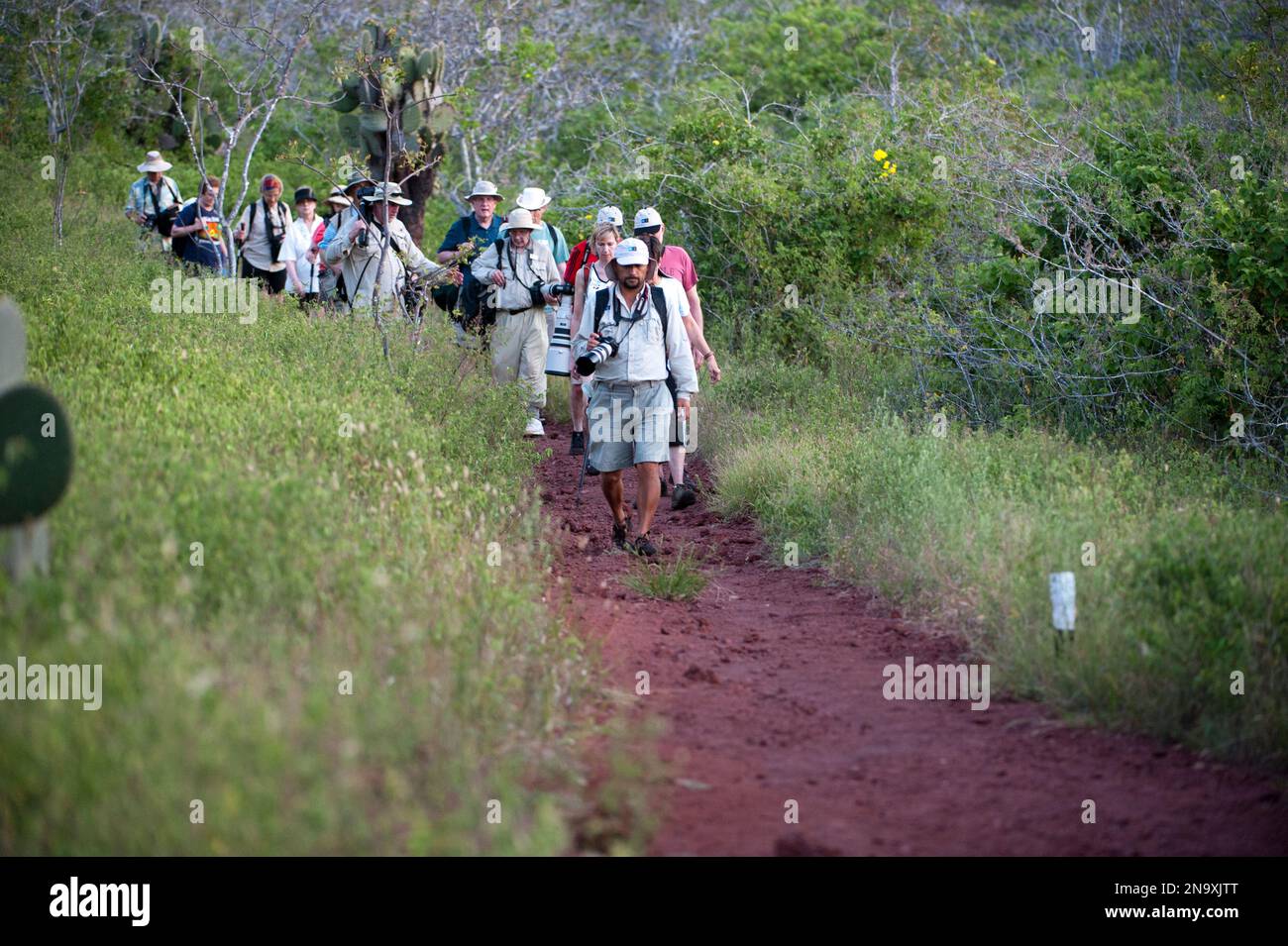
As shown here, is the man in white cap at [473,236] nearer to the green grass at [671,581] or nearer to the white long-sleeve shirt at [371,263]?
the white long-sleeve shirt at [371,263]

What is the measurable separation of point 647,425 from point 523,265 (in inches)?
141

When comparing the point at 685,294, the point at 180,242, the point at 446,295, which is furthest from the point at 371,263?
the point at 685,294

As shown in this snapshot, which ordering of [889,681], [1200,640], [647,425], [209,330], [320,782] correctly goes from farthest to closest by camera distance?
[209,330], [647,425], [889,681], [1200,640], [320,782]

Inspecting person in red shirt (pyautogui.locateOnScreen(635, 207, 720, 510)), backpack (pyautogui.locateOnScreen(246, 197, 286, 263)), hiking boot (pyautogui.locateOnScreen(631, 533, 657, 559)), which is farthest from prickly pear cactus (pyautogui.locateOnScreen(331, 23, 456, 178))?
hiking boot (pyautogui.locateOnScreen(631, 533, 657, 559))

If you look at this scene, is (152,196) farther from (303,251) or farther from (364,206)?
(364,206)

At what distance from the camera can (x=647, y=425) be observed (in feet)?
28.9

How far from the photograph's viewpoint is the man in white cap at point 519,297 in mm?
11883

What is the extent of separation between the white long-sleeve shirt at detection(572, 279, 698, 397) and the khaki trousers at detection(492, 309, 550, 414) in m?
3.12

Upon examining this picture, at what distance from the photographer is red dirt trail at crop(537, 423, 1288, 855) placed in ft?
15.7

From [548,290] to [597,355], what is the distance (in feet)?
10.3

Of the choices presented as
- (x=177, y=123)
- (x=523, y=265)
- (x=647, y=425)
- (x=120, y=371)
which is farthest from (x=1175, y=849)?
(x=177, y=123)

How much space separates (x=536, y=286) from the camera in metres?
11.9
